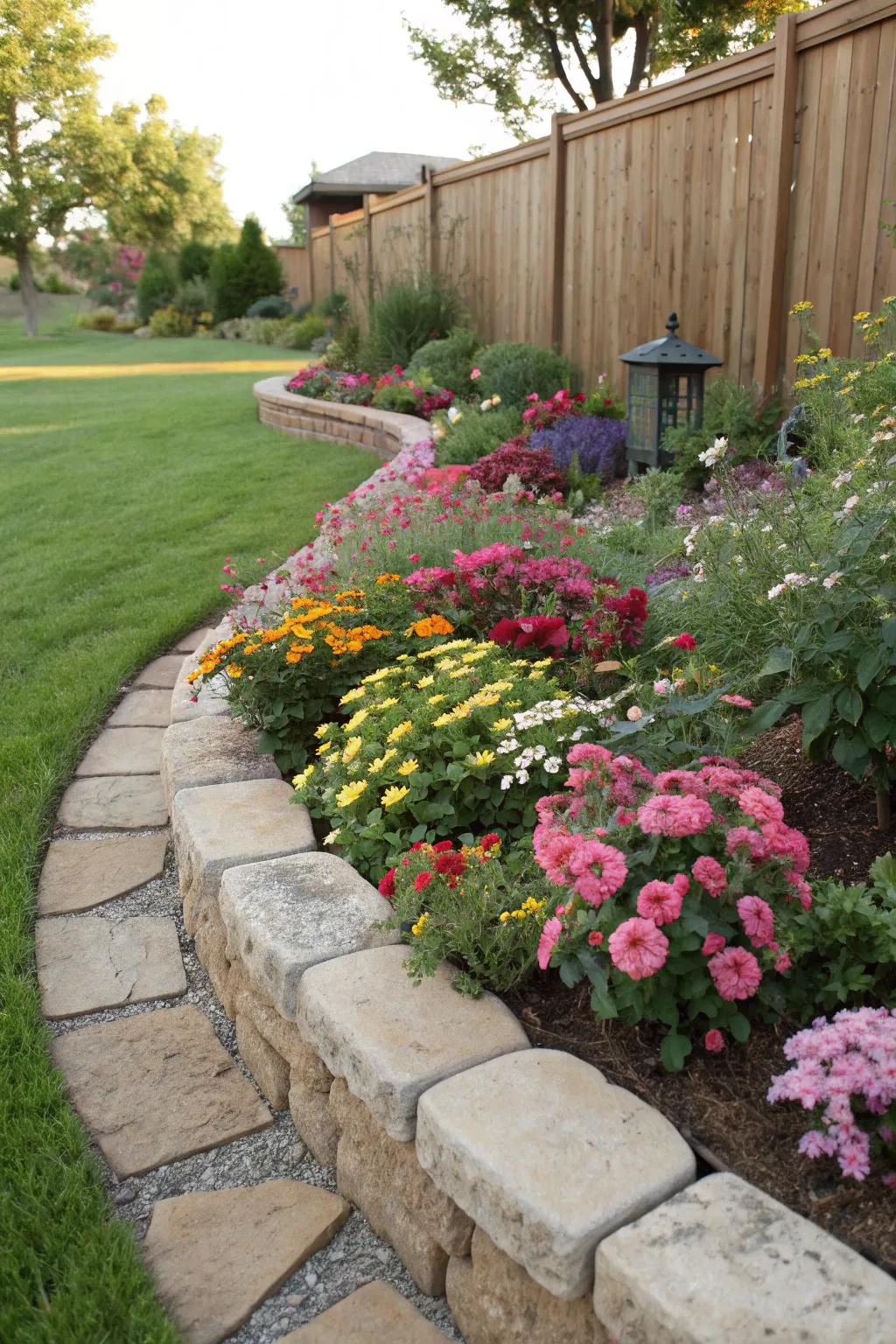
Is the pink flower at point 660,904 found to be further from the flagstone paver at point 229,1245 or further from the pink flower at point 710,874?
the flagstone paver at point 229,1245

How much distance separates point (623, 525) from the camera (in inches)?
168

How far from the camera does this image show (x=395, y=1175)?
174cm

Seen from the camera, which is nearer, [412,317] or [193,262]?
[412,317]

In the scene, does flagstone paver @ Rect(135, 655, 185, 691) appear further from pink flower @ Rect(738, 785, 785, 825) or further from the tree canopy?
the tree canopy

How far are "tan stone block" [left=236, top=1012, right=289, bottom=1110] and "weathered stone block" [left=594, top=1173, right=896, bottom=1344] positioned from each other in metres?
0.93

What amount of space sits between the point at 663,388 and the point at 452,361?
148 inches

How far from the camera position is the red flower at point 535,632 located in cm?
288

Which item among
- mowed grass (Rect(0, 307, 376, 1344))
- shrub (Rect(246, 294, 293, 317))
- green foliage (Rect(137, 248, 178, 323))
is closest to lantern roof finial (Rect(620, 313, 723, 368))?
mowed grass (Rect(0, 307, 376, 1344))

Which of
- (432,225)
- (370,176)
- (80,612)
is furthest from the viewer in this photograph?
(370,176)

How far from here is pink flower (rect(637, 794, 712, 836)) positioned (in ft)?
5.44

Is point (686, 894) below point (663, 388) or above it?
below

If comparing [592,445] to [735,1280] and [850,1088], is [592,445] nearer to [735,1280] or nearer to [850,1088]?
[850,1088]

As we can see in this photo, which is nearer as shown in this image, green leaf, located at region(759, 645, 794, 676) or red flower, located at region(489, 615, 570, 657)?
green leaf, located at region(759, 645, 794, 676)

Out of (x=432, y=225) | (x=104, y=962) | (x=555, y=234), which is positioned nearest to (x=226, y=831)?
(x=104, y=962)
